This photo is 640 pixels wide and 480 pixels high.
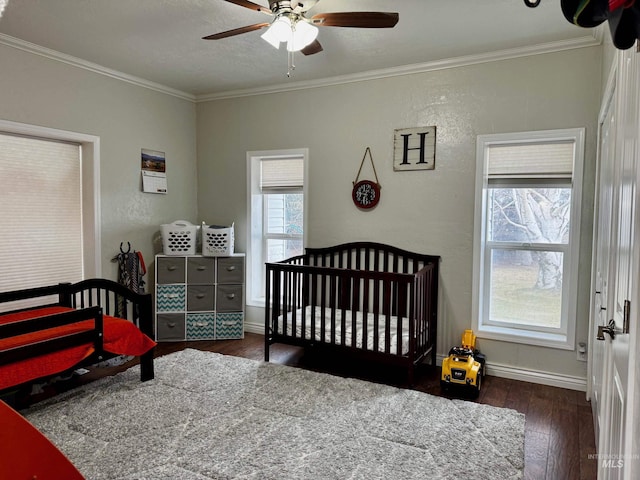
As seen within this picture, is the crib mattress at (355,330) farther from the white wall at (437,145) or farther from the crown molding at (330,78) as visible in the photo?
the crown molding at (330,78)

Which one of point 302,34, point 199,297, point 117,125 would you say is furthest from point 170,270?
point 302,34

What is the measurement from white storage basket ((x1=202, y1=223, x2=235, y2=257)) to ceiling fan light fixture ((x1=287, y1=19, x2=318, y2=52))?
7.15ft

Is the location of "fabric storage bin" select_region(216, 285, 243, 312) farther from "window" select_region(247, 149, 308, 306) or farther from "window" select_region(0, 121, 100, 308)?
"window" select_region(0, 121, 100, 308)

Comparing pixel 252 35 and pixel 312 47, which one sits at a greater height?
pixel 252 35

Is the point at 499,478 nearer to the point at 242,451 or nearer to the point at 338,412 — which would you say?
the point at 338,412

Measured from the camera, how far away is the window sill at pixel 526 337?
3.19 metres

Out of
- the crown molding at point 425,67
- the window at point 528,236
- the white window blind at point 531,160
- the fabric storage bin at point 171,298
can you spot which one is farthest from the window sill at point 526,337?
the fabric storage bin at point 171,298

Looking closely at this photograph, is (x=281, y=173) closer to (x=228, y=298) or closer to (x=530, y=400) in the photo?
(x=228, y=298)

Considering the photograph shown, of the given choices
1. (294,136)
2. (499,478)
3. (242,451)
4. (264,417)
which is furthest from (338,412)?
(294,136)

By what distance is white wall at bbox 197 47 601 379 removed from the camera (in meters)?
3.12

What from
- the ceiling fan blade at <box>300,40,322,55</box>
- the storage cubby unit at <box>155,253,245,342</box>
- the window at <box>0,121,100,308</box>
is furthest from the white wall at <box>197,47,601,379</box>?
the window at <box>0,121,100,308</box>

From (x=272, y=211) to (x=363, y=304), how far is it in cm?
181

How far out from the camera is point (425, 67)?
3562 mm

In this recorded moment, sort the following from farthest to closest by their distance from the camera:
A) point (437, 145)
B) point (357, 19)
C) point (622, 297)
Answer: point (437, 145)
point (357, 19)
point (622, 297)
